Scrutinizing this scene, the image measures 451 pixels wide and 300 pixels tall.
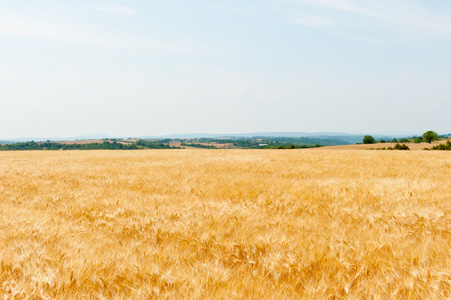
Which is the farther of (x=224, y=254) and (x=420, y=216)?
(x=420, y=216)

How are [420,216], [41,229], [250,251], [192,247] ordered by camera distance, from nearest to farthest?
[250,251] → [192,247] → [41,229] → [420,216]

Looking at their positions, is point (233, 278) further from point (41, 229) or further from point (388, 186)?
point (388, 186)

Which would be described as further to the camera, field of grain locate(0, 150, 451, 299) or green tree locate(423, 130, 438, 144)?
green tree locate(423, 130, 438, 144)

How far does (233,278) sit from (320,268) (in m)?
0.72

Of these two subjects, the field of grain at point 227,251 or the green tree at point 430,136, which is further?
the green tree at point 430,136

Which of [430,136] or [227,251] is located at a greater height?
[430,136]

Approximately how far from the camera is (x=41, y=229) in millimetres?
2848

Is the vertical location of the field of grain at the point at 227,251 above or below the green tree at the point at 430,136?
below

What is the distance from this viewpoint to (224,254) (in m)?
2.47

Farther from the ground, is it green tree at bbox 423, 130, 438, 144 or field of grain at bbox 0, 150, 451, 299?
green tree at bbox 423, 130, 438, 144

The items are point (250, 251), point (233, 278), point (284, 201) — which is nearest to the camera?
point (233, 278)

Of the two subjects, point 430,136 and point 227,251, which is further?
point 430,136

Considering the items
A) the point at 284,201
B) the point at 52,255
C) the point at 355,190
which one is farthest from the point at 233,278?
the point at 355,190

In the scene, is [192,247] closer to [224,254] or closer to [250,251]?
[224,254]
